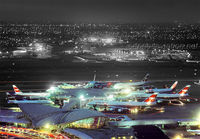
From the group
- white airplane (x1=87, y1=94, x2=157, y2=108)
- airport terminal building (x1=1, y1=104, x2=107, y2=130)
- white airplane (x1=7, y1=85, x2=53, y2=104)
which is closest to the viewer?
airport terminal building (x1=1, y1=104, x2=107, y2=130)

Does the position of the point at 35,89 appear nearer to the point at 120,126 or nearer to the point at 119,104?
the point at 119,104

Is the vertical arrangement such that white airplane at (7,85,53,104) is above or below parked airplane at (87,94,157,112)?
above

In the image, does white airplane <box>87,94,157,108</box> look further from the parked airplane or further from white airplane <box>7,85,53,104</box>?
white airplane <box>7,85,53,104</box>

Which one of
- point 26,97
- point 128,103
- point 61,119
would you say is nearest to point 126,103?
point 128,103

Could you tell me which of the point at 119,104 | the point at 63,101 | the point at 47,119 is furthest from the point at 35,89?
the point at 47,119

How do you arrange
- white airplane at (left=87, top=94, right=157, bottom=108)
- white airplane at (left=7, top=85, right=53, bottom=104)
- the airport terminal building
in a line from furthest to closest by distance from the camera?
white airplane at (left=7, top=85, right=53, bottom=104), white airplane at (left=87, top=94, right=157, bottom=108), the airport terminal building

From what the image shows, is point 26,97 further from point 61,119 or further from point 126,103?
point 61,119

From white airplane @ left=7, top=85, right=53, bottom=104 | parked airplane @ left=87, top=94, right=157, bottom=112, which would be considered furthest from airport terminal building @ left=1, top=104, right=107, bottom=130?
white airplane @ left=7, top=85, right=53, bottom=104

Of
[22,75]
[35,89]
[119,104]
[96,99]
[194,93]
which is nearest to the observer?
[119,104]

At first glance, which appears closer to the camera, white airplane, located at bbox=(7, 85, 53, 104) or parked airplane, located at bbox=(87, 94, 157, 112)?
parked airplane, located at bbox=(87, 94, 157, 112)

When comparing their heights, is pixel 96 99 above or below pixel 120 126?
above

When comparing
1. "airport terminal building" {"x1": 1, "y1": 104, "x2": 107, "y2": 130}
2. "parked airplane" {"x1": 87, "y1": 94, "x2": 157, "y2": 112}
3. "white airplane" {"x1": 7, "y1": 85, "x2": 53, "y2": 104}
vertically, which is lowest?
"airport terminal building" {"x1": 1, "y1": 104, "x2": 107, "y2": 130}
